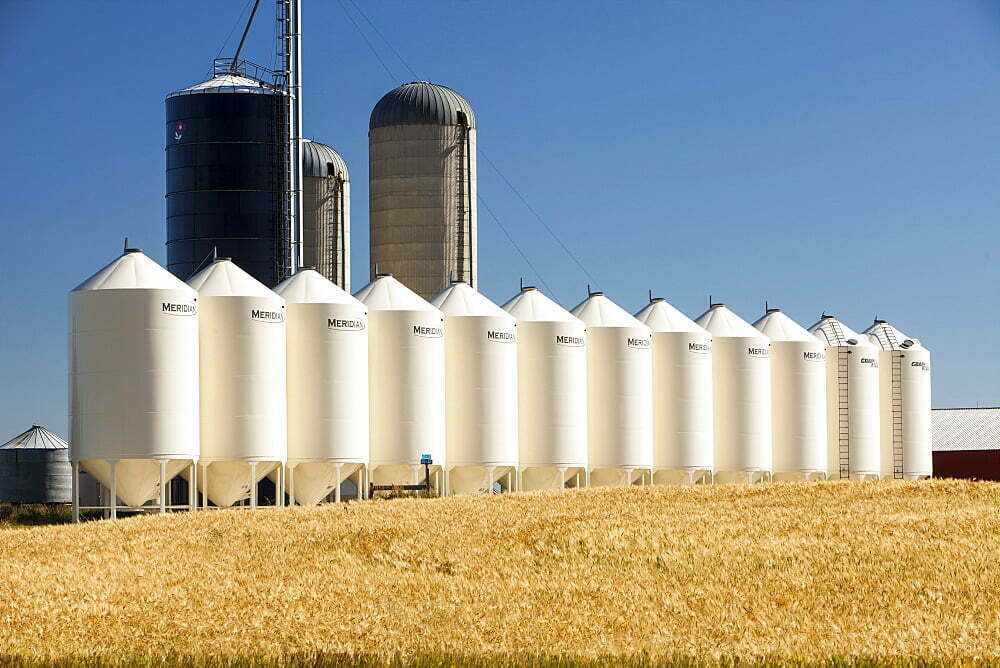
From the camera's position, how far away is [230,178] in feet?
Result: 213

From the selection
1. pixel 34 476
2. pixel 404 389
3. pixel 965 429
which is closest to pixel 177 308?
pixel 404 389

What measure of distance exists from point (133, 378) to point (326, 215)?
105 ft

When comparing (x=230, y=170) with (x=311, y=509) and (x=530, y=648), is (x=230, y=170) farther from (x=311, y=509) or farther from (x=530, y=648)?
(x=530, y=648)

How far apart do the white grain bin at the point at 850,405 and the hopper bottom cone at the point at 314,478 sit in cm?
2908

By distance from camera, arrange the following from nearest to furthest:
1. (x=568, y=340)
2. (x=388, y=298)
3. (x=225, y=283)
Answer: (x=225, y=283), (x=388, y=298), (x=568, y=340)

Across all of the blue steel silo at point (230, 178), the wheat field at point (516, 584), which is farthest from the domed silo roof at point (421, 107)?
the wheat field at point (516, 584)

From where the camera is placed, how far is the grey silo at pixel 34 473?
82062mm

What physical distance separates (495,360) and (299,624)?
1298 inches

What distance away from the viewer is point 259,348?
5131cm

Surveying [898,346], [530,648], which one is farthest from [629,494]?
[898,346]

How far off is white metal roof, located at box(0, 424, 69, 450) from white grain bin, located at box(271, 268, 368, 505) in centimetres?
3410

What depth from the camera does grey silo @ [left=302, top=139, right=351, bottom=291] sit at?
78312 mm

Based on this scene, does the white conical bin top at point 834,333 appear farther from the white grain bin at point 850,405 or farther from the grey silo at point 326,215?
the grey silo at point 326,215

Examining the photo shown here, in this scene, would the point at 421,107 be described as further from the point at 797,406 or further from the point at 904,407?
the point at 904,407
